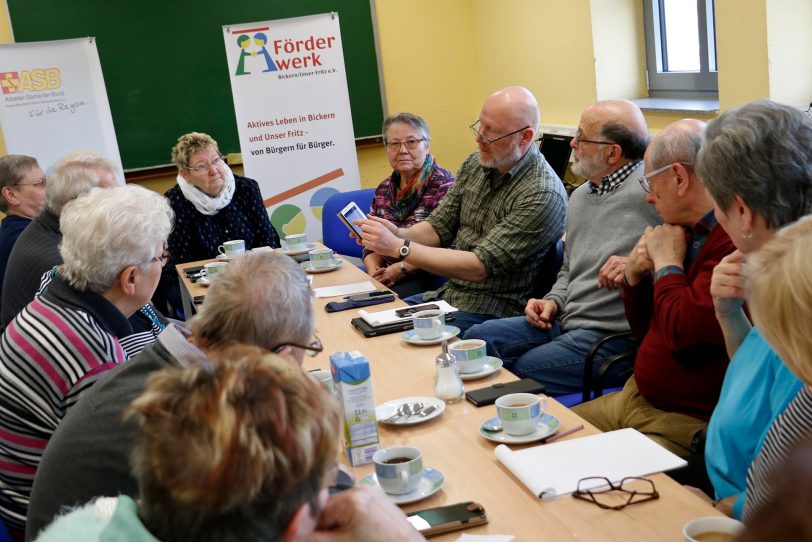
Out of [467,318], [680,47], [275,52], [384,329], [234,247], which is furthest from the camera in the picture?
[275,52]

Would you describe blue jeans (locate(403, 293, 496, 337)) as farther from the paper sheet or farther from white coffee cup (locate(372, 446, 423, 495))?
white coffee cup (locate(372, 446, 423, 495))

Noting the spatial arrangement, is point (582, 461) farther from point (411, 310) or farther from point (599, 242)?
point (599, 242)

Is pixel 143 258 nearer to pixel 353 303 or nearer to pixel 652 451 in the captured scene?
pixel 353 303

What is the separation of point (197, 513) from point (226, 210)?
4.00 meters

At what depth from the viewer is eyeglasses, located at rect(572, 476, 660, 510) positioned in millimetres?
1602

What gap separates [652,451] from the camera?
178cm

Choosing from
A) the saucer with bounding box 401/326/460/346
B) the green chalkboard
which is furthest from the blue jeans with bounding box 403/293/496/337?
the green chalkboard

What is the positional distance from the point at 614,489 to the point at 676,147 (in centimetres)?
123

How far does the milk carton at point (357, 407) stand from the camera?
185 cm

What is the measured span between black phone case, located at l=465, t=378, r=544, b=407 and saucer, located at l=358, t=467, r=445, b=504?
0.38 metres

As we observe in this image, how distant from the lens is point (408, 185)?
4.61 metres

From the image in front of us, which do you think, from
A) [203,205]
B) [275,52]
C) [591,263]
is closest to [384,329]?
[591,263]

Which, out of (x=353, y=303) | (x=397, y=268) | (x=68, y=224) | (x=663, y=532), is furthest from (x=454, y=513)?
(x=397, y=268)

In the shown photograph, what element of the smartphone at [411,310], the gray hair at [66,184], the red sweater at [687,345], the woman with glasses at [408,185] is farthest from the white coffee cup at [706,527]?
the woman with glasses at [408,185]
